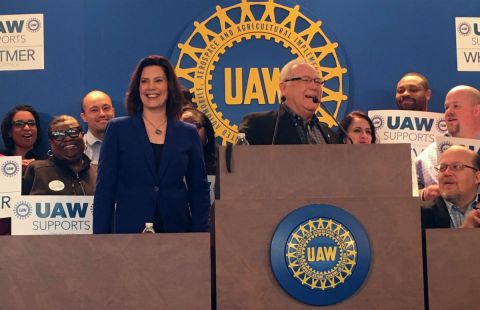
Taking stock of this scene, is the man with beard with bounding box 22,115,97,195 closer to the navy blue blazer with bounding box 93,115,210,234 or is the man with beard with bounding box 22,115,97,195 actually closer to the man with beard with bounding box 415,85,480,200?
the navy blue blazer with bounding box 93,115,210,234

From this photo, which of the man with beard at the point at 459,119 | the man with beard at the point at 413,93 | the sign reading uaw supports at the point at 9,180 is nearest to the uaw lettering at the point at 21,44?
the sign reading uaw supports at the point at 9,180

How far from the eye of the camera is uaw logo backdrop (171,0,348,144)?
6.47m

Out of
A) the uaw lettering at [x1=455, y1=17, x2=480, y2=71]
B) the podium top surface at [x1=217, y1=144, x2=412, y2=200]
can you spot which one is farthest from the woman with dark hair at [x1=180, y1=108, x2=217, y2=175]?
the podium top surface at [x1=217, y1=144, x2=412, y2=200]

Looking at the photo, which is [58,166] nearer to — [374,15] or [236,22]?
[236,22]

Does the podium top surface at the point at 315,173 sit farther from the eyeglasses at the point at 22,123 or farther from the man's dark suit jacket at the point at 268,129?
the eyeglasses at the point at 22,123

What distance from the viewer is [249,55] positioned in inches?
257

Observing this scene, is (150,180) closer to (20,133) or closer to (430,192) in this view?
(430,192)

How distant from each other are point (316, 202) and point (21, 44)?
13.5 feet

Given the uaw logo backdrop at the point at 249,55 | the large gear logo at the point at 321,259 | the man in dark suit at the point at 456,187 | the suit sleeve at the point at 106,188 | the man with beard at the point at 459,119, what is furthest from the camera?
the uaw logo backdrop at the point at 249,55

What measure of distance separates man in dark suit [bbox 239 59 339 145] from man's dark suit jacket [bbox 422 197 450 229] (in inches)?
21.0

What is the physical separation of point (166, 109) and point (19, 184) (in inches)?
67.2

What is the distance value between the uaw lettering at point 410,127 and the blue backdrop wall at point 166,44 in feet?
1.62

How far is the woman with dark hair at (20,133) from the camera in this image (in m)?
5.93

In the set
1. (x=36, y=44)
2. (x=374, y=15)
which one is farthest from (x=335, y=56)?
(x=36, y=44)
